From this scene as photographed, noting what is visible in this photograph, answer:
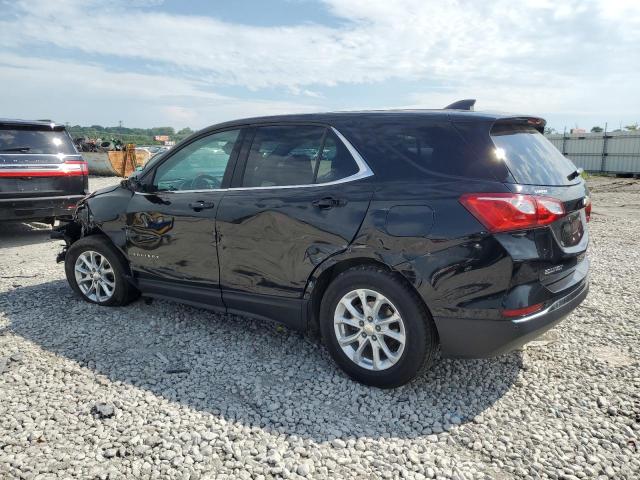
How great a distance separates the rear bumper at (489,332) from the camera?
2.93 m

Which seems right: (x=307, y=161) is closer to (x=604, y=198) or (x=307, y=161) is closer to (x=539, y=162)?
(x=539, y=162)

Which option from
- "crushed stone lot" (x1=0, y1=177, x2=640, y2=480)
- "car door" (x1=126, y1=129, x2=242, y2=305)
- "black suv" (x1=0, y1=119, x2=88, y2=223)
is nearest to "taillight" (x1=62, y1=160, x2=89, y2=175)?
"black suv" (x1=0, y1=119, x2=88, y2=223)

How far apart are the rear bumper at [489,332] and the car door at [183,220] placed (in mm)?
1893

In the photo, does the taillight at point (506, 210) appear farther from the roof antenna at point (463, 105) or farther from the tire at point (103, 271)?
the tire at point (103, 271)

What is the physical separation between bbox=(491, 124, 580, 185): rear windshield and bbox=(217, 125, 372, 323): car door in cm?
85

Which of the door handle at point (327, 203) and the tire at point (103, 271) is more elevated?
the door handle at point (327, 203)

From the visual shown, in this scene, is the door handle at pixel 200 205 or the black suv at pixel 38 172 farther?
the black suv at pixel 38 172

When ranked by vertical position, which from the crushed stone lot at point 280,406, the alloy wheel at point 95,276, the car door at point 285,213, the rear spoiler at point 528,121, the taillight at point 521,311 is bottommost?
the crushed stone lot at point 280,406

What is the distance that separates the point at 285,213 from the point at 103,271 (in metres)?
2.35

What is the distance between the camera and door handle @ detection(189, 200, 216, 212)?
4035 mm

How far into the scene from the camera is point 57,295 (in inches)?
212

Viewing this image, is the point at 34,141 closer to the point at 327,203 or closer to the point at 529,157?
the point at 327,203

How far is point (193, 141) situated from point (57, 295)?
2.46 metres

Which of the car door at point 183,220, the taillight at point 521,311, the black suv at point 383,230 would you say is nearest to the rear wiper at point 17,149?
the car door at point 183,220
